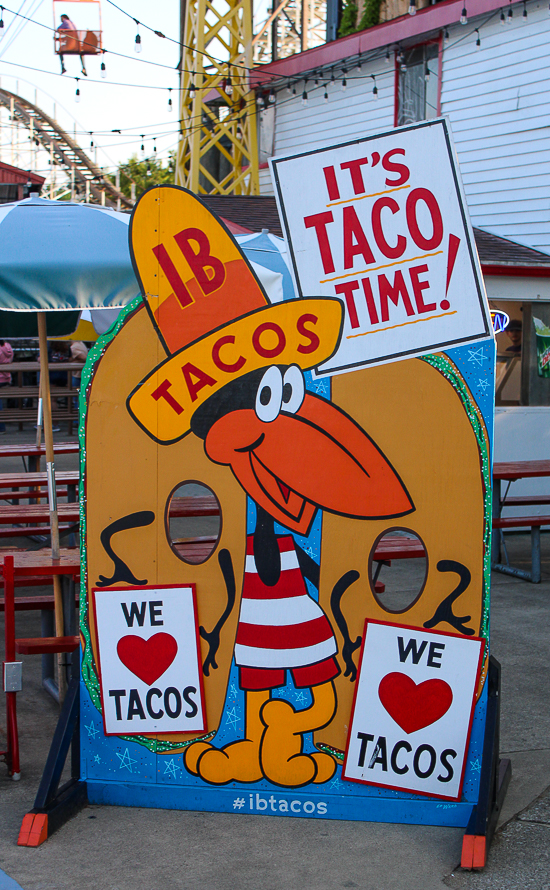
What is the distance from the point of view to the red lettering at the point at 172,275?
11.0ft

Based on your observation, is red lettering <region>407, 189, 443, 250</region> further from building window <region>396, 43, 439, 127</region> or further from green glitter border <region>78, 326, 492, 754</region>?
building window <region>396, 43, 439, 127</region>

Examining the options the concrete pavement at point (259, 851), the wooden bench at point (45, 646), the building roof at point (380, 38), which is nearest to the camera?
the concrete pavement at point (259, 851)

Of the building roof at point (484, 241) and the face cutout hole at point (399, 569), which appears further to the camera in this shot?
the building roof at point (484, 241)

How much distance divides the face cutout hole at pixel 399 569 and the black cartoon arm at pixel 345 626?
2.82 feet

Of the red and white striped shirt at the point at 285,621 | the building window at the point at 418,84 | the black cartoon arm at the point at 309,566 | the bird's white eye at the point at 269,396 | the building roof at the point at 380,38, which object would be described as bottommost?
the red and white striped shirt at the point at 285,621

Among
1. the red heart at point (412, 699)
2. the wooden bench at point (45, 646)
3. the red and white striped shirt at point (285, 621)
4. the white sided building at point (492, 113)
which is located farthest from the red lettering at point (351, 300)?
the white sided building at point (492, 113)

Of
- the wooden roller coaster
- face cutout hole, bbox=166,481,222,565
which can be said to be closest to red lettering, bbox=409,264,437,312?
face cutout hole, bbox=166,481,222,565

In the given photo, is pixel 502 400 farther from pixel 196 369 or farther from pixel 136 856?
pixel 136 856

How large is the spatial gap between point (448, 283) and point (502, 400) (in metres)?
6.46

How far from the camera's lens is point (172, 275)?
334 centimetres

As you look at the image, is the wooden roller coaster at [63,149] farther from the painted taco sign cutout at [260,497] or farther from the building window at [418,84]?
the painted taco sign cutout at [260,497]

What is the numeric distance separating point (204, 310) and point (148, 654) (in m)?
1.40

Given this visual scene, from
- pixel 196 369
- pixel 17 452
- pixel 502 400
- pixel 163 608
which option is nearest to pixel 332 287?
pixel 196 369

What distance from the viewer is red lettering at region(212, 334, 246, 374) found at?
334 centimetres
